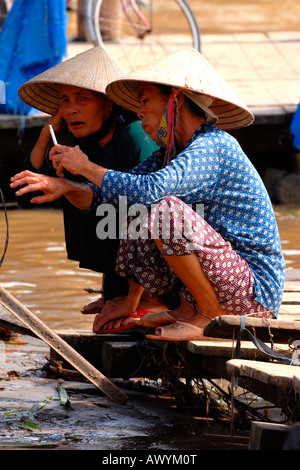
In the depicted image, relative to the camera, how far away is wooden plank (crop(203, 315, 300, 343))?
2357mm

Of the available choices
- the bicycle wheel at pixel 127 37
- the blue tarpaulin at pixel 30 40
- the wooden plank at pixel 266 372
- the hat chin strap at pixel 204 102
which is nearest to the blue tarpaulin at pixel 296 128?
the bicycle wheel at pixel 127 37

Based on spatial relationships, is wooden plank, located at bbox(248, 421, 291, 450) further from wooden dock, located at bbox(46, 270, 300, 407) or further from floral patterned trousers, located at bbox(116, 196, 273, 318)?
floral patterned trousers, located at bbox(116, 196, 273, 318)

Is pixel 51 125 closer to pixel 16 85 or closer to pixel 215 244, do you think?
pixel 215 244

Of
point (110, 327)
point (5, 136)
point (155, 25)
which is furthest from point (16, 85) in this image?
point (155, 25)

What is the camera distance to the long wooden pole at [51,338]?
2.80m

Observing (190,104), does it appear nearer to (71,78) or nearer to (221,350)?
(71,78)

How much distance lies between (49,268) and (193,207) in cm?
255

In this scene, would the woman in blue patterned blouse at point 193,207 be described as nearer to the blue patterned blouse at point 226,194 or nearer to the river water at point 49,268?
the blue patterned blouse at point 226,194

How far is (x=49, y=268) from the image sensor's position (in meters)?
5.26

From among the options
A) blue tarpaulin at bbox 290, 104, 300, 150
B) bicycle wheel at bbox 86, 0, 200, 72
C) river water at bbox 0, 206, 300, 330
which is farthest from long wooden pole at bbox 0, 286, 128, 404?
bicycle wheel at bbox 86, 0, 200, 72

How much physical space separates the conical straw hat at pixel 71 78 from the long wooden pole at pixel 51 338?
993mm

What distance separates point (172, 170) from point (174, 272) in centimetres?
46

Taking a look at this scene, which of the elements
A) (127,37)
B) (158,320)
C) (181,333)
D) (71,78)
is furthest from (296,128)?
(181,333)

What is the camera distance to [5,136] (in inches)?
279
